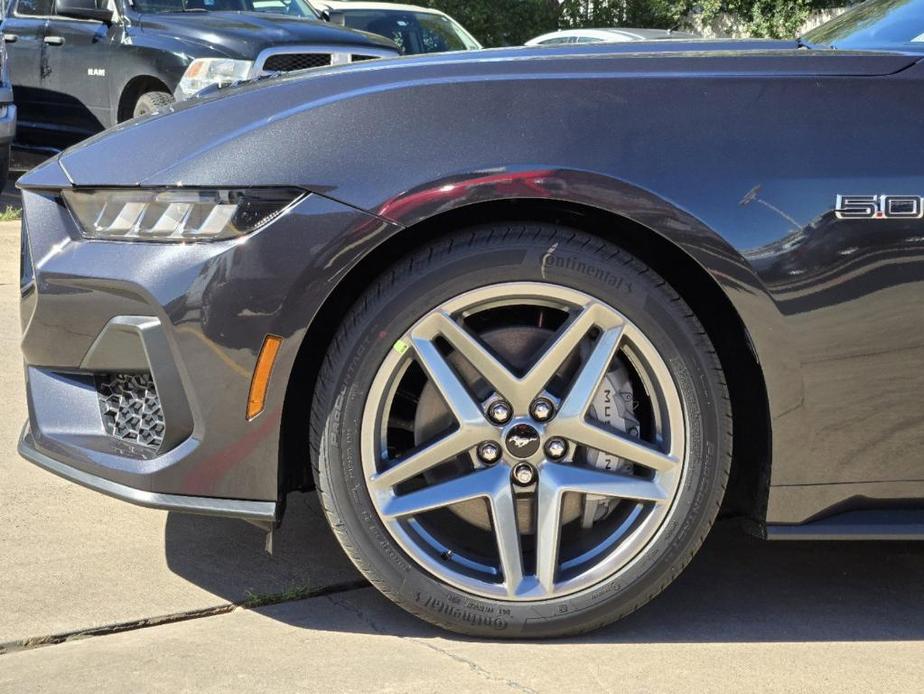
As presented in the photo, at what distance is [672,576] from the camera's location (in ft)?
9.01

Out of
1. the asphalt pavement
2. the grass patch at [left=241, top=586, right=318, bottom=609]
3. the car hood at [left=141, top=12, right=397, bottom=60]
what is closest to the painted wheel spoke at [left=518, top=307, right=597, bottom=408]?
the asphalt pavement

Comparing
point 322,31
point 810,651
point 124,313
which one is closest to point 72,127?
point 322,31

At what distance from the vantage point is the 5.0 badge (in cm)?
256

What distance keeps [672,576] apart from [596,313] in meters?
0.60

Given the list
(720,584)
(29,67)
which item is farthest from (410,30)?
(720,584)

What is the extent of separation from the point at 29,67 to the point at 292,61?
2.72 metres

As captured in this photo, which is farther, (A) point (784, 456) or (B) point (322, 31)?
(B) point (322, 31)

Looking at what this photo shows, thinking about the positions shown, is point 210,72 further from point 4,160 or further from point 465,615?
point 465,615

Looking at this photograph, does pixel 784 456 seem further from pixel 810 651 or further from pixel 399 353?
pixel 399 353

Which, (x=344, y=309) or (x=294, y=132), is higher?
(x=294, y=132)

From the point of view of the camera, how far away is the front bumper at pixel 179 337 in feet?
8.41

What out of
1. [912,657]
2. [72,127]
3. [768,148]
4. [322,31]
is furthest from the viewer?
[72,127]

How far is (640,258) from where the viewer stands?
107 inches

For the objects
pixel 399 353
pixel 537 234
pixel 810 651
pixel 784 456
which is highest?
pixel 537 234
